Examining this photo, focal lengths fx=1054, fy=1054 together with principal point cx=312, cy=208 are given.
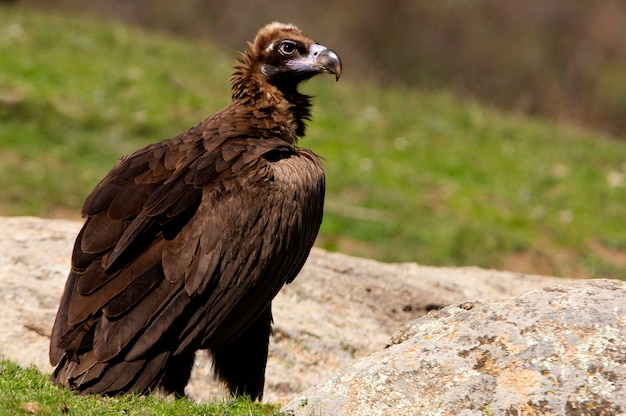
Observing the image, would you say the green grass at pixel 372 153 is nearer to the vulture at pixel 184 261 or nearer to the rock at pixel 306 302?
the rock at pixel 306 302

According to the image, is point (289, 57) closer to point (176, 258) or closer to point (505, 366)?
point (176, 258)

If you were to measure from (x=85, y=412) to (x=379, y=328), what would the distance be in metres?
3.11

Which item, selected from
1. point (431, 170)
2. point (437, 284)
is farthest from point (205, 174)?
point (431, 170)

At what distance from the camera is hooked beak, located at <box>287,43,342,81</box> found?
6.48 metres

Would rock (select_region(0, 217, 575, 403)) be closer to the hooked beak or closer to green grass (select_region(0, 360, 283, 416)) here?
green grass (select_region(0, 360, 283, 416))

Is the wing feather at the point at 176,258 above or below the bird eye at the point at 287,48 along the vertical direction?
below

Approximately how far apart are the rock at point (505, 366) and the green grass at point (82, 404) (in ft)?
1.16

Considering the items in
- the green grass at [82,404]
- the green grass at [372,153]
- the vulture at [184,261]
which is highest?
the vulture at [184,261]

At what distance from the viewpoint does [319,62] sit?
6.55 m

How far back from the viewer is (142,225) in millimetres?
5352

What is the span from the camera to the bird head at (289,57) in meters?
6.59

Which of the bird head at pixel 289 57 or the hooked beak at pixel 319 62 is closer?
the hooked beak at pixel 319 62

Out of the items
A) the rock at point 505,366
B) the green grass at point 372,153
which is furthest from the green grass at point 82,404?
the green grass at point 372,153

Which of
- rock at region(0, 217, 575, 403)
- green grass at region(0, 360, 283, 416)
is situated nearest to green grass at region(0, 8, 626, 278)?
rock at region(0, 217, 575, 403)
